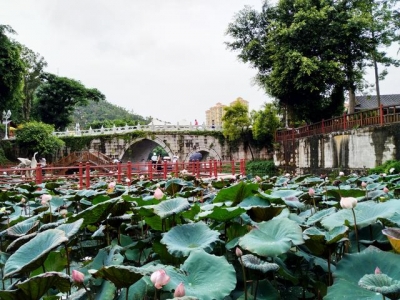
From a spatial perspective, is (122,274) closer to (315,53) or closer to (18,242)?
(18,242)

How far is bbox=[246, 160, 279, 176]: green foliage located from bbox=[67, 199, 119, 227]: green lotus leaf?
19623 millimetres

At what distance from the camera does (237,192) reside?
1.92m

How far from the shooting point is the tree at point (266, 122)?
2228cm

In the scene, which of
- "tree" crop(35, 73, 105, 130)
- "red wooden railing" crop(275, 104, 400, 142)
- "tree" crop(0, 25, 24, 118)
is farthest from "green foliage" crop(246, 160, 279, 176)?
"tree" crop(35, 73, 105, 130)

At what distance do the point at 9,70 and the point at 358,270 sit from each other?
68.5ft

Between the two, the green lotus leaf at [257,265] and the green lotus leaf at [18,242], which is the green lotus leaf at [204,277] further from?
the green lotus leaf at [18,242]

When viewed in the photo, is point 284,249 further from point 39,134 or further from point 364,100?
point 364,100

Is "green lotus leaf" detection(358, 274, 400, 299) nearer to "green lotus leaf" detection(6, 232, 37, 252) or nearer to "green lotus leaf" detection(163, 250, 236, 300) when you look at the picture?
"green lotus leaf" detection(163, 250, 236, 300)

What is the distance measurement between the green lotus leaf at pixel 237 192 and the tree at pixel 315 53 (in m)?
13.5

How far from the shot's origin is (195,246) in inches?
52.4

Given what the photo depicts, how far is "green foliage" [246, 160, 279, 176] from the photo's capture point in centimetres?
2147

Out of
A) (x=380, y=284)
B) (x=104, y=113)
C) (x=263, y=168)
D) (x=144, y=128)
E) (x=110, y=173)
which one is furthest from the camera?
(x=104, y=113)

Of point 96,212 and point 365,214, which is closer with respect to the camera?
point 365,214

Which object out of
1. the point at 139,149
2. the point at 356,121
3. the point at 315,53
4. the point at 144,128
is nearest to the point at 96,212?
the point at 356,121
